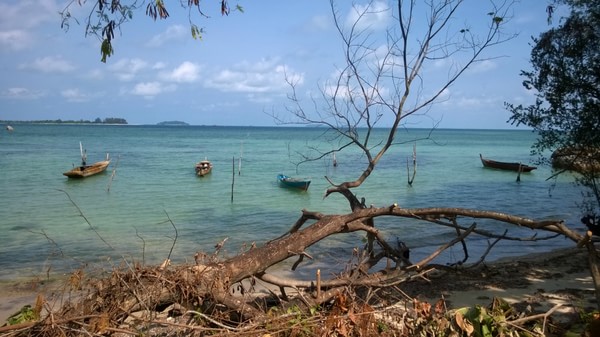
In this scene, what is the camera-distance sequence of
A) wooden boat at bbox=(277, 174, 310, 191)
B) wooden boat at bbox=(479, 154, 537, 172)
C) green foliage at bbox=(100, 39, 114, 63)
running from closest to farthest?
1. green foliage at bbox=(100, 39, 114, 63)
2. wooden boat at bbox=(277, 174, 310, 191)
3. wooden boat at bbox=(479, 154, 537, 172)

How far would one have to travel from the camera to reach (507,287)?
23.4 ft

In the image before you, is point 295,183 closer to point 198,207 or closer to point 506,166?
point 198,207

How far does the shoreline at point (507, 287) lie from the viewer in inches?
245

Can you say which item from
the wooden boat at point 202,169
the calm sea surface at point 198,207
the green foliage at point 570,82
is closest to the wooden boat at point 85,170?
the calm sea surface at point 198,207

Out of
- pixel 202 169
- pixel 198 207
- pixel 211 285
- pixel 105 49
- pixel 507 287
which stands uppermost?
pixel 105 49

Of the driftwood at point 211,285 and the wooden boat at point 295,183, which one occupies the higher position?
the driftwood at point 211,285

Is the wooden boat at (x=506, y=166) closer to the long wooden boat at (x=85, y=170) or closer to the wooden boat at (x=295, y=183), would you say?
the wooden boat at (x=295, y=183)

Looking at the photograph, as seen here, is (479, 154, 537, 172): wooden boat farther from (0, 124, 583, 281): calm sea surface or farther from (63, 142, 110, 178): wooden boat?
(63, 142, 110, 178): wooden boat

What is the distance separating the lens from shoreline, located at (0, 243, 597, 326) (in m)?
6.21

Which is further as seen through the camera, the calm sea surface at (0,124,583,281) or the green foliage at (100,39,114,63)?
the calm sea surface at (0,124,583,281)

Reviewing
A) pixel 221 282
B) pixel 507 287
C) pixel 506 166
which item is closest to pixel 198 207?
pixel 507 287

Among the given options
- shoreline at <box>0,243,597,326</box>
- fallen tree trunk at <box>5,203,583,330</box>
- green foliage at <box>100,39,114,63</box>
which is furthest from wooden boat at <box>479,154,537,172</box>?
green foliage at <box>100,39,114,63</box>

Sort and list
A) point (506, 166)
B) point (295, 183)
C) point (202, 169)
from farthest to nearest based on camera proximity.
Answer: point (506, 166) → point (202, 169) → point (295, 183)

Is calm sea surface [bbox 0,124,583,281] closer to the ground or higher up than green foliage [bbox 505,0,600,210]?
closer to the ground
